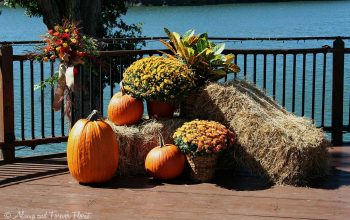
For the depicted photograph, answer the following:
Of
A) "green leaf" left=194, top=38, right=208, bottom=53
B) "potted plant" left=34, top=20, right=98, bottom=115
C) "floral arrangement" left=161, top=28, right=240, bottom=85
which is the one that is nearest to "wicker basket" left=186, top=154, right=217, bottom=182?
"floral arrangement" left=161, top=28, right=240, bottom=85

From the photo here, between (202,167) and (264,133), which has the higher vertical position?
(264,133)

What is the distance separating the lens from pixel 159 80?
16.6 feet

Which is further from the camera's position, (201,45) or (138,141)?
(201,45)

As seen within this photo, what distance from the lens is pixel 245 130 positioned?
4984mm

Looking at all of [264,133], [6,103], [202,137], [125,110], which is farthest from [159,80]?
[6,103]

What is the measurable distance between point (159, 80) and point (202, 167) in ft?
2.55

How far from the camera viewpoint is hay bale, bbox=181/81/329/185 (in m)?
4.79

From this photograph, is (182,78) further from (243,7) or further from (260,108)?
(243,7)

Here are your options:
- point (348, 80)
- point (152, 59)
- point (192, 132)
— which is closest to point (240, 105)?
point (192, 132)

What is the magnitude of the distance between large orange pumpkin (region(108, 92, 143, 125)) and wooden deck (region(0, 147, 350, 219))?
0.48m

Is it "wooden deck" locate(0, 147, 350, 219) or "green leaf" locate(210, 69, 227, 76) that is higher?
"green leaf" locate(210, 69, 227, 76)

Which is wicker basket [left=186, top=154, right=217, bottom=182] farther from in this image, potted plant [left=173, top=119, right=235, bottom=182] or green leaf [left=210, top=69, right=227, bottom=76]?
green leaf [left=210, top=69, right=227, bottom=76]

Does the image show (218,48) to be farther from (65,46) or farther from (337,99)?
(337,99)

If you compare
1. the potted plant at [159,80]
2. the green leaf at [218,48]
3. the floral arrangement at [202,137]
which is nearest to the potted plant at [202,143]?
the floral arrangement at [202,137]
